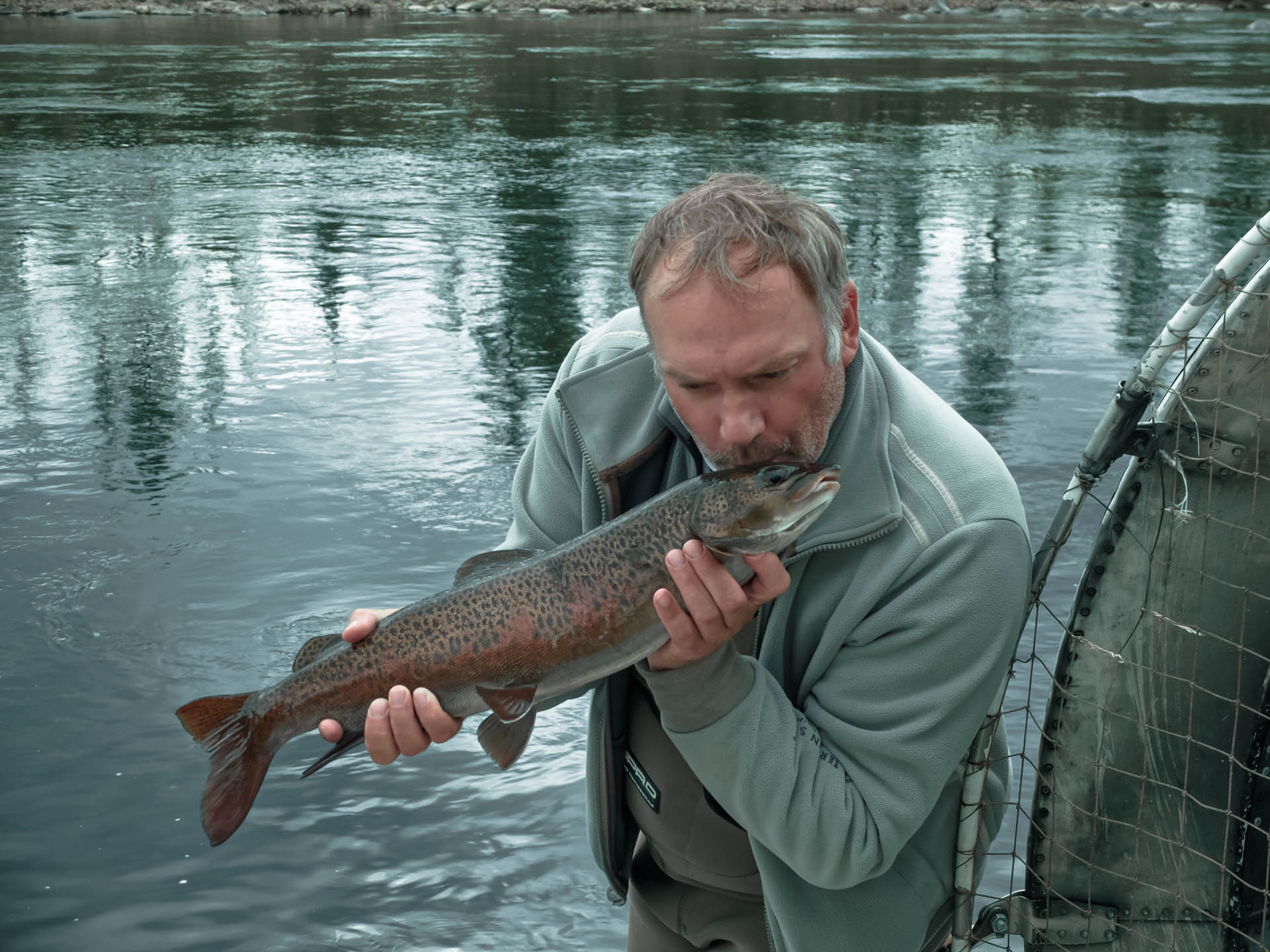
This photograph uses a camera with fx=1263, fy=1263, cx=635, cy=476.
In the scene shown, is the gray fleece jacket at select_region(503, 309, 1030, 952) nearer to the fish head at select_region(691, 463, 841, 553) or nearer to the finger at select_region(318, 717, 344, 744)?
the fish head at select_region(691, 463, 841, 553)

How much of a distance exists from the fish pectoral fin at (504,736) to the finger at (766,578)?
0.60 m

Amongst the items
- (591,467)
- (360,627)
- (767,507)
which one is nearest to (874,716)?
(767,507)

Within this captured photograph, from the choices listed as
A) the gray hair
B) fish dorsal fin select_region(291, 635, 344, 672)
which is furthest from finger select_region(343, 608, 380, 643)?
the gray hair

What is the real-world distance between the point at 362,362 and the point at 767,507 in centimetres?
755

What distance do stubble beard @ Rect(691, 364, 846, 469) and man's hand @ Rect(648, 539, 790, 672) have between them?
27cm

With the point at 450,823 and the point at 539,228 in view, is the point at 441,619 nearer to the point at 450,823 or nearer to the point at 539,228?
the point at 450,823

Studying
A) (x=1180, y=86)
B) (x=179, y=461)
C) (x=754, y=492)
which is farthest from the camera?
(x=1180, y=86)

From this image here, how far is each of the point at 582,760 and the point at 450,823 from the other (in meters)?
0.60

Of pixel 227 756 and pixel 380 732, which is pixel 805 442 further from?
pixel 227 756

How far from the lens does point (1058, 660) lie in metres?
2.96

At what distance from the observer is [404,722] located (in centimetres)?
275

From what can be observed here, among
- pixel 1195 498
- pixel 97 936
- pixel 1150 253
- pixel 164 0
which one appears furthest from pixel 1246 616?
pixel 164 0

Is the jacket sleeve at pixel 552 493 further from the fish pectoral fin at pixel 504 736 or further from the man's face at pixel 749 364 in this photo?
the man's face at pixel 749 364

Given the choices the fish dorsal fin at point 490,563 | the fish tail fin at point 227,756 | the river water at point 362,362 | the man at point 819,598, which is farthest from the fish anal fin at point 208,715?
the river water at point 362,362
